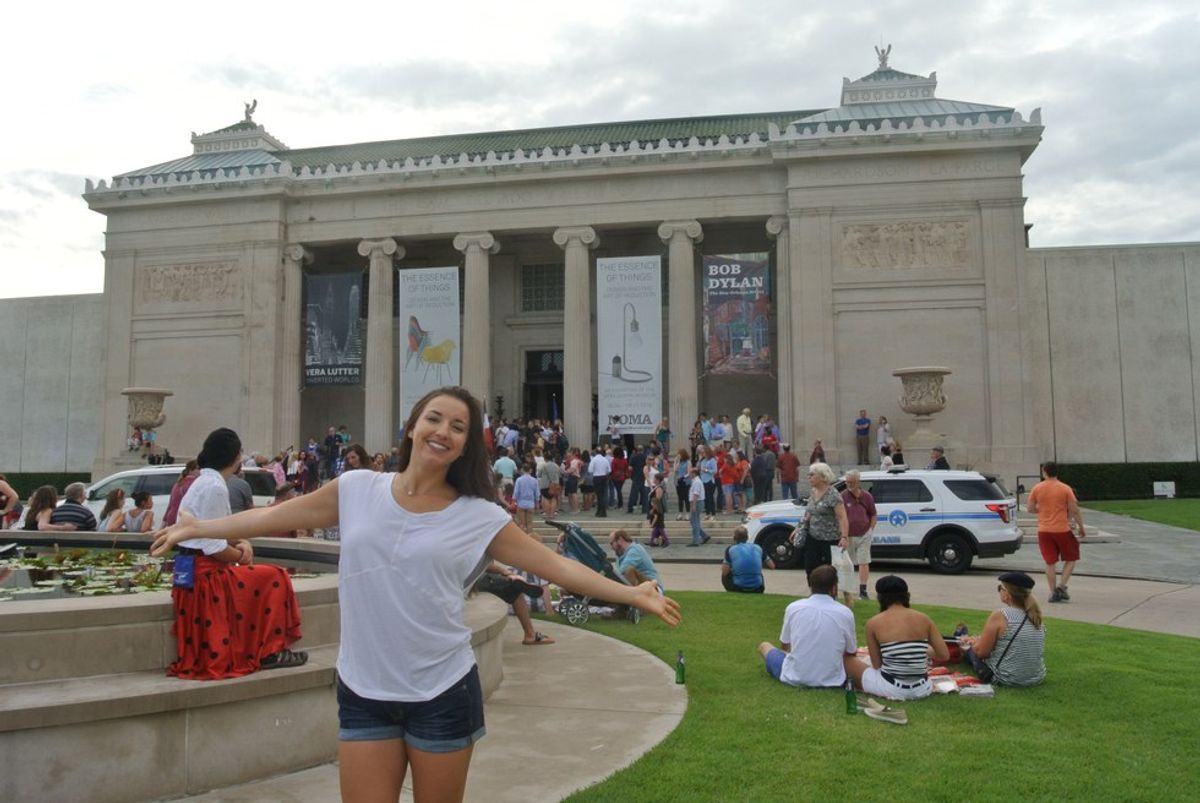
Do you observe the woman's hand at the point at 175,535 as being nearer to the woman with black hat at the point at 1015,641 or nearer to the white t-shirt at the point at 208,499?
the white t-shirt at the point at 208,499

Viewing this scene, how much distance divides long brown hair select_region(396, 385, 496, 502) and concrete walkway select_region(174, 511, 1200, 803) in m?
2.63

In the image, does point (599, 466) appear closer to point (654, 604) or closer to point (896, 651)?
point (896, 651)

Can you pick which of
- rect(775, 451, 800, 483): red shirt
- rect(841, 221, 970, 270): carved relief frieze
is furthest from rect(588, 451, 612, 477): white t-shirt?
rect(841, 221, 970, 270): carved relief frieze

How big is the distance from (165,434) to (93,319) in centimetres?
712

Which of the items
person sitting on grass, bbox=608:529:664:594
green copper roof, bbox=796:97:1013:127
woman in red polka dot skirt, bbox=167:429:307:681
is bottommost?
person sitting on grass, bbox=608:529:664:594

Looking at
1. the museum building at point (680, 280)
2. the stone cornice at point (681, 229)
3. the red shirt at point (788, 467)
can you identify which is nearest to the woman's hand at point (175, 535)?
the red shirt at point (788, 467)

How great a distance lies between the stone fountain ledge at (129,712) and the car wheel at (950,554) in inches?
511

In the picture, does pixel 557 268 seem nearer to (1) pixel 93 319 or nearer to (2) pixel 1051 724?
(1) pixel 93 319

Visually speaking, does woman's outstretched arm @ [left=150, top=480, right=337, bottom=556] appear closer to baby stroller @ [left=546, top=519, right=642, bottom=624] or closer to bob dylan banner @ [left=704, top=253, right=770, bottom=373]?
baby stroller @ [left=546, top=519, right=642, bottom=624]

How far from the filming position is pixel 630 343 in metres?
30.4

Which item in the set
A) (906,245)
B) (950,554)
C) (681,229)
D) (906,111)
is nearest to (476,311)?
(681,229)

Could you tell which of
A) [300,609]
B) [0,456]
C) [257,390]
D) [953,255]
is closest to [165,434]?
[257,390]

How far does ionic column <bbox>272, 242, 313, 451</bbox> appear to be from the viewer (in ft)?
112

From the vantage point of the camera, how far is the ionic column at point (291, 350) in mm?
34281
